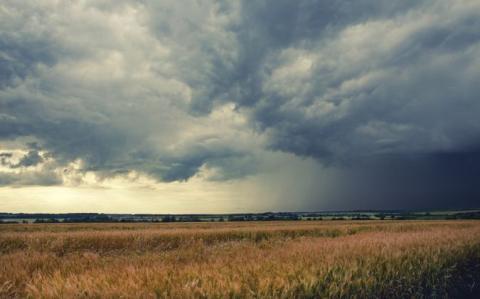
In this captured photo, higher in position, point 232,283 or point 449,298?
point 232,283

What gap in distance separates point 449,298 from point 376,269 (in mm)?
→ 2527

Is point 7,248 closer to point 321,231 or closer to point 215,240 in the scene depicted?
point 215,240

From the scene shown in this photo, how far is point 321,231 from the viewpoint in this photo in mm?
27109

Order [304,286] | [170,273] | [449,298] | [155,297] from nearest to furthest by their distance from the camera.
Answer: [155,297] < [304,286] < [170,273] < [449,298]

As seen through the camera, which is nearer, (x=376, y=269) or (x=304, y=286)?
(x=304, y=286)

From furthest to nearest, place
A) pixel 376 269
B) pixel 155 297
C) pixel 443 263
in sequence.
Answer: pixel 443 263 < pixel 376 269 < pixel 155 297

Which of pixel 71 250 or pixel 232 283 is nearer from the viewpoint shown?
pixel 232 283

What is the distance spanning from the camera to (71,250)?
52.6ft

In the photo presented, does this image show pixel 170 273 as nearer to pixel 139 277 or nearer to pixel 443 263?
pixel 139 277

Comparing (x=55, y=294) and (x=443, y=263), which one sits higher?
(x=55, y=294)

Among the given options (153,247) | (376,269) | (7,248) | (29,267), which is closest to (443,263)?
(376,269)

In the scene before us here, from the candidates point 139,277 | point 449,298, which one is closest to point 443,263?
point 449,298

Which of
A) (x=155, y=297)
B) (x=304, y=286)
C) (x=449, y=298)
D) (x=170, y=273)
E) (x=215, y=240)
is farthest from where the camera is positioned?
(x=215, y=240)

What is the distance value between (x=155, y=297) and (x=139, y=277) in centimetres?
104
